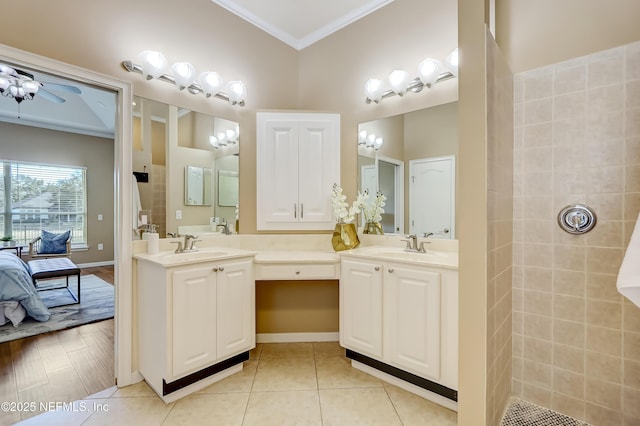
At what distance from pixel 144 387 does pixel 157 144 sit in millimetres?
1702

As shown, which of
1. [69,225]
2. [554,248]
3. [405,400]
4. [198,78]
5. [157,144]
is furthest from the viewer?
[69,225]

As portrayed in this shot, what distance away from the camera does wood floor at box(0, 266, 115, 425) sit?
1.83 m

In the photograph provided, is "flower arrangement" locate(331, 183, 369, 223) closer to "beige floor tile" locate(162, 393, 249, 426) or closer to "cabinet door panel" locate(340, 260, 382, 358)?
"cabinet door panel" locate(340, 260, 382, 358)

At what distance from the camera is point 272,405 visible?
5.80 ft

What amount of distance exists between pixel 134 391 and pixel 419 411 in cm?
181

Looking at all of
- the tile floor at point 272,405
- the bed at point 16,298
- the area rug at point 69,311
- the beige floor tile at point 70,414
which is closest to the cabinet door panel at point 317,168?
the tile floor at point 272,405

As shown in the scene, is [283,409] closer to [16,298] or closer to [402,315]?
[402,315]

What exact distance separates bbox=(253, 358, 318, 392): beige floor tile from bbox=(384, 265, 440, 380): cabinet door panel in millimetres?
598

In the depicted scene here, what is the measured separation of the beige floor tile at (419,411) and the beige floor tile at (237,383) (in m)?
0.96

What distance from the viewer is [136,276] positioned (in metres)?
1.99

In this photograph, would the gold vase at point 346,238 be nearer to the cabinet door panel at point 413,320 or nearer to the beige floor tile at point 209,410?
the cabinet door panel at point 413,320

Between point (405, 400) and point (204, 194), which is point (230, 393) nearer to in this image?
point (405, 400)

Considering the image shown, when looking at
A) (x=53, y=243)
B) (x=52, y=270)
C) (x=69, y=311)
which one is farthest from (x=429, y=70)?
(x=53, y=243)

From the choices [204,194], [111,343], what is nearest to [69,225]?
[111,343]
